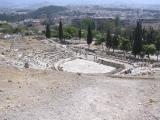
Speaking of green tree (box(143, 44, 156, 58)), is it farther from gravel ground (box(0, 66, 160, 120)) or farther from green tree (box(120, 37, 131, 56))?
gravel ground (box(0, 66, 160, 120))

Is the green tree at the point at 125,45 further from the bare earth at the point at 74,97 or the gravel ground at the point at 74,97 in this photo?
the gravel ground at the point at 74,97

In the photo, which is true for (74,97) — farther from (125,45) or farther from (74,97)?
(125,45)

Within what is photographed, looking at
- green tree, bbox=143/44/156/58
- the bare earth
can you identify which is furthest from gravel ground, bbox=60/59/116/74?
the bare earth

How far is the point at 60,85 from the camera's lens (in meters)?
22.7

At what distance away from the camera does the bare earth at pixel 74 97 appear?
17406 millimetres

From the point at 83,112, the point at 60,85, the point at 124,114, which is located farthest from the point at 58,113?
the point at 60,85

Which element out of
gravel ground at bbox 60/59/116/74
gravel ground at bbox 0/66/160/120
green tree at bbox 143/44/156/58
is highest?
gravel ground at bbox 0/66/160/120

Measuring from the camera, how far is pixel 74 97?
2023 cm

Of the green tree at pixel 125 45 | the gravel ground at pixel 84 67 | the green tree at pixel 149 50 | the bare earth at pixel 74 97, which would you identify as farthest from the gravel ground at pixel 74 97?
the green tree at pixel 125 45

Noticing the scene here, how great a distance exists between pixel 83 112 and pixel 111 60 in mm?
33497

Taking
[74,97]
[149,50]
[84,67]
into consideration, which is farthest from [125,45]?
[74,97]

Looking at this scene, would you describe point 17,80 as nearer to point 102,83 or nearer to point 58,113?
point 102,83

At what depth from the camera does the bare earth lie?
17.4 m

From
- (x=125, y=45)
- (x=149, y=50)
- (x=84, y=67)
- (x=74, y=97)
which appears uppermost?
(x=74, y=97)
